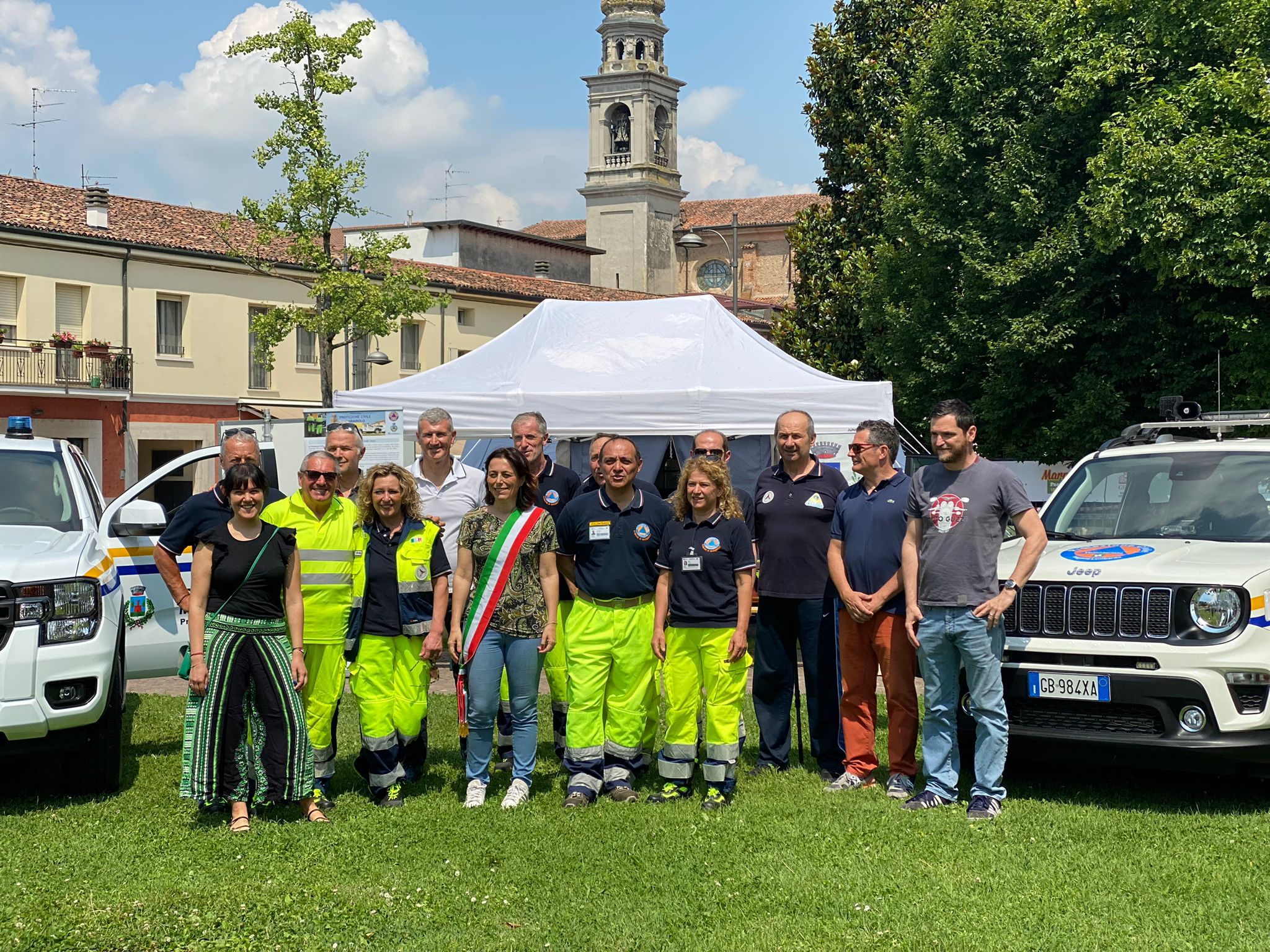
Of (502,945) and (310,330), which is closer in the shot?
(502,945)

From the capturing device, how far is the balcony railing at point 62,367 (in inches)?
1297

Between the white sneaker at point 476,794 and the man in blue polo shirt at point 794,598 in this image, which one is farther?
the man in blue polo shirt at point 794,598

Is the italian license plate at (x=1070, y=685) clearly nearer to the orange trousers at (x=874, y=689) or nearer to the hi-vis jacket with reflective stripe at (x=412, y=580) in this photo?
the orange trousers at (x=874, y=689)

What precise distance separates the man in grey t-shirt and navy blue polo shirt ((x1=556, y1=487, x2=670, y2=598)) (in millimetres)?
1360

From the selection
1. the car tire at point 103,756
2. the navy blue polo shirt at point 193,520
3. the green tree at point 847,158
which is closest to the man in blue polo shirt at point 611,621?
the navy blue polo shirt at point 193,520

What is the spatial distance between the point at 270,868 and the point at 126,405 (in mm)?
32011

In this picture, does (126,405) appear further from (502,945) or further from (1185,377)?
(502,945)

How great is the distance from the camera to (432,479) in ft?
27.2

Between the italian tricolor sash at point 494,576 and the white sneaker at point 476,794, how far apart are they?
0.39 m

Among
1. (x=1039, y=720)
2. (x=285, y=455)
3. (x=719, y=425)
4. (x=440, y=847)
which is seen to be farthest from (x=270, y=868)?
(x=285, y=455)

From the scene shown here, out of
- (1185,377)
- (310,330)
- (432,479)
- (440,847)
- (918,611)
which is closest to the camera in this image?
(440,847)

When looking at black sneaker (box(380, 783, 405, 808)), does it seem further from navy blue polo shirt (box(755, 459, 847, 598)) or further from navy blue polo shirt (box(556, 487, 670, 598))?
navy blue polo shirt (box(755, 459, 847, 598))

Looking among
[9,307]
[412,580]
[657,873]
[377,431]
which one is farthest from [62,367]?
[657,873]

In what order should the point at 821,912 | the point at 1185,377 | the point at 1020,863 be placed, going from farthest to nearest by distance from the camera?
the point at 1185,377, the point at 1020,863, the point at 821,912
